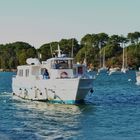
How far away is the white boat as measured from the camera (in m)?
58.5

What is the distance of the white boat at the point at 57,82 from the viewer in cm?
5847

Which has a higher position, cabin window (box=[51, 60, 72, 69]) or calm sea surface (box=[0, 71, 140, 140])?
cabin window (box=[51, 60, 72, 69])

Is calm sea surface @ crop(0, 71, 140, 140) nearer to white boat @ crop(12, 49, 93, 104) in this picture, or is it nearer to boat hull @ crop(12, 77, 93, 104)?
boat hull @ crop(12, 77, 93, 104)

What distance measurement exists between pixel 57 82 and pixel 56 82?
217 millimetres

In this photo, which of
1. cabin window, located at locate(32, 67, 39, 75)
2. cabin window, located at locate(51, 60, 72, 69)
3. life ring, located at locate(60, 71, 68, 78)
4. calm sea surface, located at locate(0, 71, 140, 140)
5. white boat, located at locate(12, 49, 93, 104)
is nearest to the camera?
calm sea surface, located at locate(0, 71, 140, 140)

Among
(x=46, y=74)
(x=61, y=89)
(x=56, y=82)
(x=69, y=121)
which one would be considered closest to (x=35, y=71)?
(x=46, y=74)

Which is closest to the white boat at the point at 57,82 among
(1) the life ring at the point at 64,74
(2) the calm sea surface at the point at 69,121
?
(1) the life ring at the point at 64,74

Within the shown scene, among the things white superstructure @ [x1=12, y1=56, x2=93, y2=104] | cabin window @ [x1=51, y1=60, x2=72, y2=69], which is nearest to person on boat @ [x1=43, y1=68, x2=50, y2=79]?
white superstructure @ [x1=12, y1=56, x2=93, y2=104]

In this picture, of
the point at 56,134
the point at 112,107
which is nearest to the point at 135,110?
the point at 112,107

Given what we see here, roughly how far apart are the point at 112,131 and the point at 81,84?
1861cm

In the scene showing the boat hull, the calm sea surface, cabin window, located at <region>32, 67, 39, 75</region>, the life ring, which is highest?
cabin window, located at <region>32, 67, 39, 75</region>

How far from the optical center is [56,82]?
59.7 meters

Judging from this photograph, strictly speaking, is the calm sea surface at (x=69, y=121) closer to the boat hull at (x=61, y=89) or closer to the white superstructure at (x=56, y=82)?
the boat hull at (x=61, y=89)

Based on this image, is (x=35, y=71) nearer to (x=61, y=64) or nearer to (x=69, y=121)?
(x=61, y=64)
